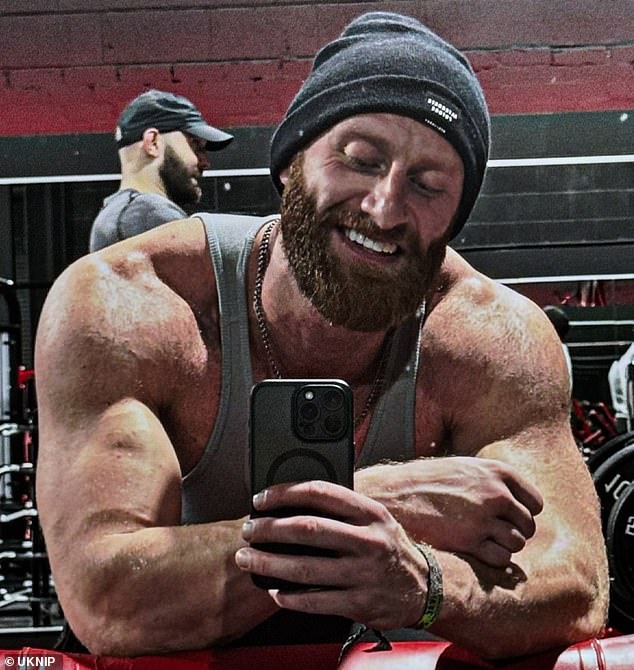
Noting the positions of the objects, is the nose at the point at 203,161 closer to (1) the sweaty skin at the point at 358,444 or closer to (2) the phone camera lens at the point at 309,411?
(1) the sweaty skin at the point at 358,444

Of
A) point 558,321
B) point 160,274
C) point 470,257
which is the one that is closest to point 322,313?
point 160,274

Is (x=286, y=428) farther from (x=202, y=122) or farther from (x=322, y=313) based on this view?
(x=202, y=122)

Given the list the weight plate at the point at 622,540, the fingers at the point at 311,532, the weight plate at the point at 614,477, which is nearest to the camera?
the fingers at the point at 311,532

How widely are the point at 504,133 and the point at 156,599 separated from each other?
0.73 meters

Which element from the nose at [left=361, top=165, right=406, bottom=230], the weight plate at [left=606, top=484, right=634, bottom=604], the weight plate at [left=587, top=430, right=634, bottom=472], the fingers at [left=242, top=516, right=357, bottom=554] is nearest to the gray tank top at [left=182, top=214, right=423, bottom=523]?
the nose at [left=361, top=165, right=406, bottom=230]

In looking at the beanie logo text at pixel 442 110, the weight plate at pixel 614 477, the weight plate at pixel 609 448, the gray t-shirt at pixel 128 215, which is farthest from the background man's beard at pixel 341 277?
the weight plate at pixel 614 477

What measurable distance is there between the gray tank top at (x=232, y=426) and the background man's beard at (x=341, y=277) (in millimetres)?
50

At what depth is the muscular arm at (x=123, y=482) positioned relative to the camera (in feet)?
2.42

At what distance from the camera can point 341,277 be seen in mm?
943

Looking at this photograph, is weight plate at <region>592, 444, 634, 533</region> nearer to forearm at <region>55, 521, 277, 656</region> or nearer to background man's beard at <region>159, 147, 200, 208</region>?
background man's beard at <region>159, 147, 200, 208</region>

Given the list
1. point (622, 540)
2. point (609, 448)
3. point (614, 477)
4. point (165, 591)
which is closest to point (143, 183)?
point (165, 591)

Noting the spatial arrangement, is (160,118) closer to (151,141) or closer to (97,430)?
(151,141)

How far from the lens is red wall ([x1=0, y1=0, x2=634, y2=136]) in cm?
116

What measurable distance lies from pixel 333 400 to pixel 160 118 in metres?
0.57
